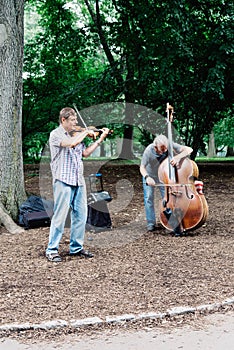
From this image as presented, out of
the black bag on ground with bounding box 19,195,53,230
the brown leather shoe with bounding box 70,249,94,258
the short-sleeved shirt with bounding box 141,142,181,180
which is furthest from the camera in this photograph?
the black bag on ground with bounding box 19,195,53,230

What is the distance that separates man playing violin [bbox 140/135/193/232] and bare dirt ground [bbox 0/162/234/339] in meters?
0.37

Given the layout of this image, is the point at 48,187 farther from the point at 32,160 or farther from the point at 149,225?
the point at 32,160

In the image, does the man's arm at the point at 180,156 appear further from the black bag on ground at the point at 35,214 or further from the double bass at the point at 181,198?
the black bag on ground at the point at 35,214

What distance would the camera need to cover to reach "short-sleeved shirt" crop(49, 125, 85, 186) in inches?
218

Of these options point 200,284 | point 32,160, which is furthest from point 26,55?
point 200,284

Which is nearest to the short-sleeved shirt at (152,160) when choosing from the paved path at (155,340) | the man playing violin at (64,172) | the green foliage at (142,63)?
the man playing violin at (64,172)

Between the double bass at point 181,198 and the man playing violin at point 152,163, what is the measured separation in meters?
0.19

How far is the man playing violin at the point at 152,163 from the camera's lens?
693 cm

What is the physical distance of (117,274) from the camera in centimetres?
505

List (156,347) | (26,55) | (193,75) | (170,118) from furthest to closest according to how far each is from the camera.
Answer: (26,55), (193,75), (170,118), (156,347)

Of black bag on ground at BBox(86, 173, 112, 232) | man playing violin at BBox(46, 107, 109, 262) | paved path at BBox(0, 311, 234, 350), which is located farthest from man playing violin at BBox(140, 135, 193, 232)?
paved path at BBox(0, 311, 234, 350)

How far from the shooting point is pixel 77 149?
5.72 metres

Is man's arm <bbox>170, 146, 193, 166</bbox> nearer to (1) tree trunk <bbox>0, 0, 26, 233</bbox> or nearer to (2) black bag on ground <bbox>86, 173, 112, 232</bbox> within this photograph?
(2) black bag on ground <bbox>86, 173, 112, 232</bbox>

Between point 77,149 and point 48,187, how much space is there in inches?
259
